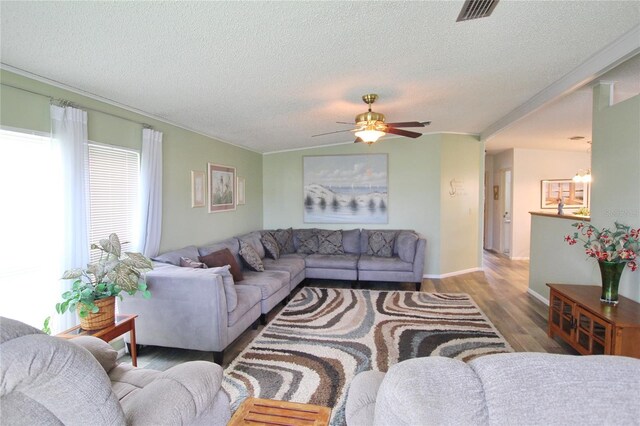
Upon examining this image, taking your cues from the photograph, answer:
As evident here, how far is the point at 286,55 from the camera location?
221 centimetres

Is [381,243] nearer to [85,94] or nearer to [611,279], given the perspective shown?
[611,279]

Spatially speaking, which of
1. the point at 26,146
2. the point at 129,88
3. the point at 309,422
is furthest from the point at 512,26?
the point at 26,146

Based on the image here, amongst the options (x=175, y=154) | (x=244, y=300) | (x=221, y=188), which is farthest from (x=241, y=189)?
(x=244, y=300)

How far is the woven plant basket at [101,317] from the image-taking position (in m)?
2.11

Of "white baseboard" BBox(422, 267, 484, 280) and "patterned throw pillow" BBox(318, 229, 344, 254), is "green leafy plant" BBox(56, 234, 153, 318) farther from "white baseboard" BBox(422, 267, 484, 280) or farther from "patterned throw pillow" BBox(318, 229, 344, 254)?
"white baseboard" BBox(422, 267, 484, 280)

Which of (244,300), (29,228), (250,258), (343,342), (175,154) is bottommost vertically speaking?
(343,342)

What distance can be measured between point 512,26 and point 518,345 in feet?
9.09

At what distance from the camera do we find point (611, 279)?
2.57m

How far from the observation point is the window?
207 centimetres

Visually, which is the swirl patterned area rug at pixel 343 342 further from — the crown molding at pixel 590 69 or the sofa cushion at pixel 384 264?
the crown molding at pixel 590 69

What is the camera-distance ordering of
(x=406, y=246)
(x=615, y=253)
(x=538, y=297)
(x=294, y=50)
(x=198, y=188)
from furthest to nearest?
(x=406, y=246) → (x=538, y=297) → (x=198, y=188) → (x=615, y=253) → (x=294, y=50)

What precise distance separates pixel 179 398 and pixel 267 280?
237cm

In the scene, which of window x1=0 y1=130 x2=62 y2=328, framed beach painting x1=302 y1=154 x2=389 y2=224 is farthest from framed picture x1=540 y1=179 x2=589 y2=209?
window x1=0 y1=130 x2=62 y2=328

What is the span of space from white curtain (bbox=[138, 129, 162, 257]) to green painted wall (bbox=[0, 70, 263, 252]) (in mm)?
118
